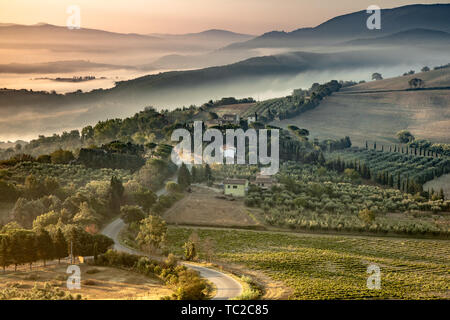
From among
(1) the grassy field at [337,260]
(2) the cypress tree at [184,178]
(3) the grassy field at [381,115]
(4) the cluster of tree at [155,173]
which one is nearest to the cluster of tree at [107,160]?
(4) the cluster of tree at [155,173]

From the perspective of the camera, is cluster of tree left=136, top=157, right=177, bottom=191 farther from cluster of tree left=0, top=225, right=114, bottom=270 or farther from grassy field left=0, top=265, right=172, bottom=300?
grassy field left=0, top=265, right=172, bottom=300

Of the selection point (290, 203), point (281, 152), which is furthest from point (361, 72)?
point (290, 203)

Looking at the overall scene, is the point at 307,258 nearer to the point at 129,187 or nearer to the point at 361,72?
the point at 129,187

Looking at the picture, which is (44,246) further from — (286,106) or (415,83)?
(415,83)

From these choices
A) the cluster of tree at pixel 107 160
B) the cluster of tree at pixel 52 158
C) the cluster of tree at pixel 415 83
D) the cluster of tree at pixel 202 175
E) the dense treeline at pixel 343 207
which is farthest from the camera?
the cluster of tree at pixel 415 83

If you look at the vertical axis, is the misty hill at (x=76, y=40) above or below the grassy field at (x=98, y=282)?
above

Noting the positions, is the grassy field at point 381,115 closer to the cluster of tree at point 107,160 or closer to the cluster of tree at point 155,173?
the cluster of tree at point 155,173
